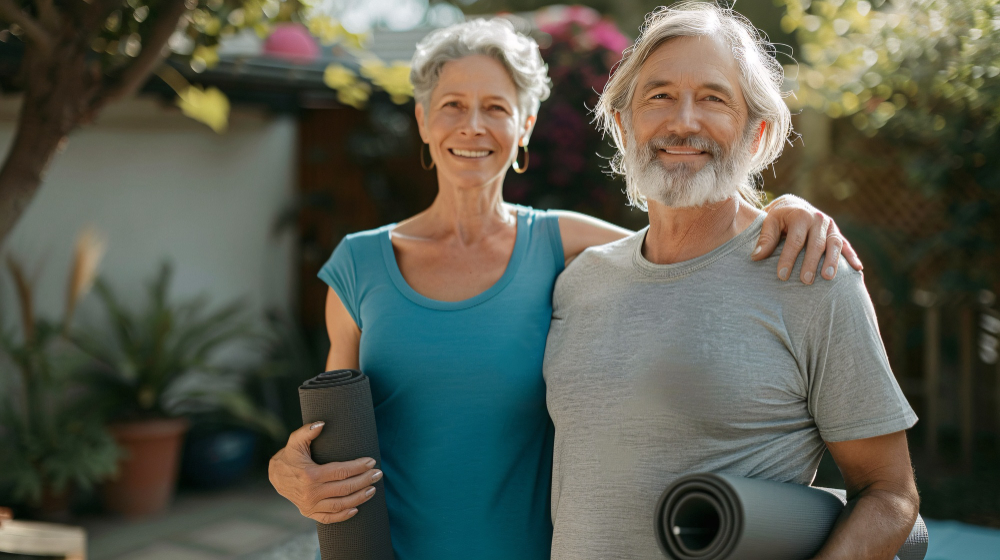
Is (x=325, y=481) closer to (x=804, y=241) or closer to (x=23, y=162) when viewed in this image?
(x=804, y=241)

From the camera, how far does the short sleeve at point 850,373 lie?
1.34 metres

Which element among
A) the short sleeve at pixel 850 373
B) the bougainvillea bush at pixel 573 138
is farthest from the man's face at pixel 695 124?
the bougainvillea bush at pixel 573 138

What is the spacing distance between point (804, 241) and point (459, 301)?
0.78m

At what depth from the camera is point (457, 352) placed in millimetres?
1822

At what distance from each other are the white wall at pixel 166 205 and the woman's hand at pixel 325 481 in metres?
3.85

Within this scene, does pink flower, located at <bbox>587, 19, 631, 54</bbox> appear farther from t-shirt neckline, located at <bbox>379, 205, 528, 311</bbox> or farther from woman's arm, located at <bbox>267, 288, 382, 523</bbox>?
woman's arm, located at <bbox>267, 288, 382, 523</bbox>

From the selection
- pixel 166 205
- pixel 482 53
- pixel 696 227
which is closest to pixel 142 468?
pixel 166 205

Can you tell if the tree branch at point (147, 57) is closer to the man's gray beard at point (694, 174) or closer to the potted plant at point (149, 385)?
the man's gray beard at point (694, 174)

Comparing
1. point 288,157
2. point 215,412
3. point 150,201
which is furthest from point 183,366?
point 288,157

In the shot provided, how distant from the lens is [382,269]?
6.44ft

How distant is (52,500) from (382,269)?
3535mm

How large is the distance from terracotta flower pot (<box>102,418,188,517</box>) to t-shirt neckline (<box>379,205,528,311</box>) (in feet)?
11.0

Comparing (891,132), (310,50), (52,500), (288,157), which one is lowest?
(52,500)

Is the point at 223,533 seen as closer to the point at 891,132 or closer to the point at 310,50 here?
the point at 310,50
